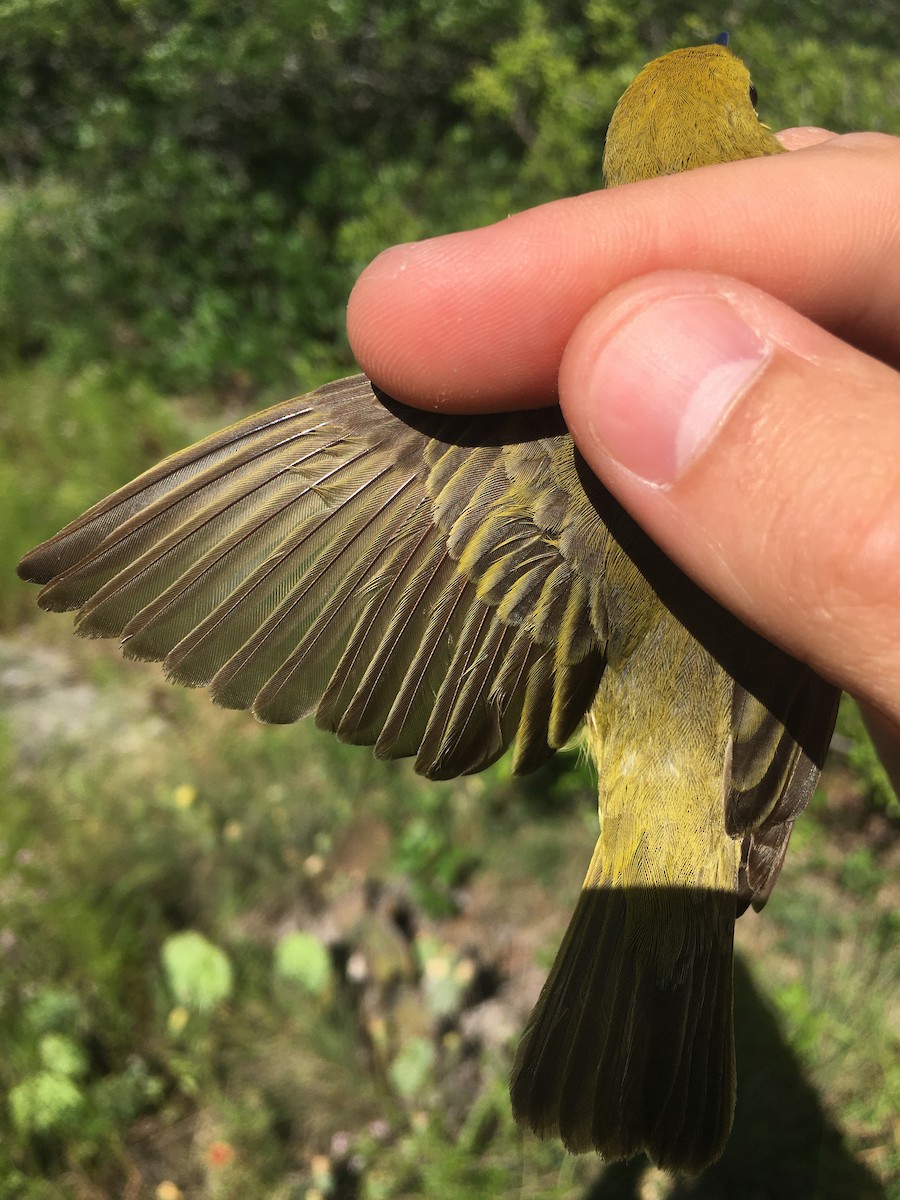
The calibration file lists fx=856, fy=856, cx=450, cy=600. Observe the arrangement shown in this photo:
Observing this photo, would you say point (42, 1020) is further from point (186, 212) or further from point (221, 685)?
point (186, 212)

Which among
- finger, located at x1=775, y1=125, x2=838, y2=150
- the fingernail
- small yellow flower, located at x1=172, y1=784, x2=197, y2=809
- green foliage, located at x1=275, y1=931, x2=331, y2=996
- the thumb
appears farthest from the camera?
small yellow flower, located at x1=172, y1=784, x2=197, y2=809

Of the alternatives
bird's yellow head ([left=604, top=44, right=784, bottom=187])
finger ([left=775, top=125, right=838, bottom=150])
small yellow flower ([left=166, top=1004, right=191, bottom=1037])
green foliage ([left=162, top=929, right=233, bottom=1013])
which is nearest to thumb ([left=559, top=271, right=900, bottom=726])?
bird's yellow head ([left=604, top=44, right=784, bottom=187])

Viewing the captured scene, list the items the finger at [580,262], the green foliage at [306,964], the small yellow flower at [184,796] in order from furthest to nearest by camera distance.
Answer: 1. the small yellow flower at [184,796]
2. the green foliage at [306,964]
3. the finger at [580,262]

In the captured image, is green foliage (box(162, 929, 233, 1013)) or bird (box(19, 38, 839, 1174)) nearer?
bird (box(19, 38, 839, 1174))

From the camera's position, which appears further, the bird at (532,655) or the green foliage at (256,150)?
the green foliage at (256,150)

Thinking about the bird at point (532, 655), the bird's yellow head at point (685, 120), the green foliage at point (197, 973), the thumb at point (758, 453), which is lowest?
the green foliage at point (197, 973)

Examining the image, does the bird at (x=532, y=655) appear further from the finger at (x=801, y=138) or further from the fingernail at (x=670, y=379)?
the finger at (x=801, y=138)

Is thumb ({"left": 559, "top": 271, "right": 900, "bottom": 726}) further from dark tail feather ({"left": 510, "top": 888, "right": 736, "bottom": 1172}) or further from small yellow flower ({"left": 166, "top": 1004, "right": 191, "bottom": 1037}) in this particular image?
small yellow flower ({"left": 166, "top": 1004, "right": 191, "bottom": 1037})

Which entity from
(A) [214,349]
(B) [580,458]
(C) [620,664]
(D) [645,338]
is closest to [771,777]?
(C) [620,664]

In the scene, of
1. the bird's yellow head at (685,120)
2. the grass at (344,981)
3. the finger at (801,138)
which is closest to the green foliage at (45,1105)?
the grass at (344,981)
